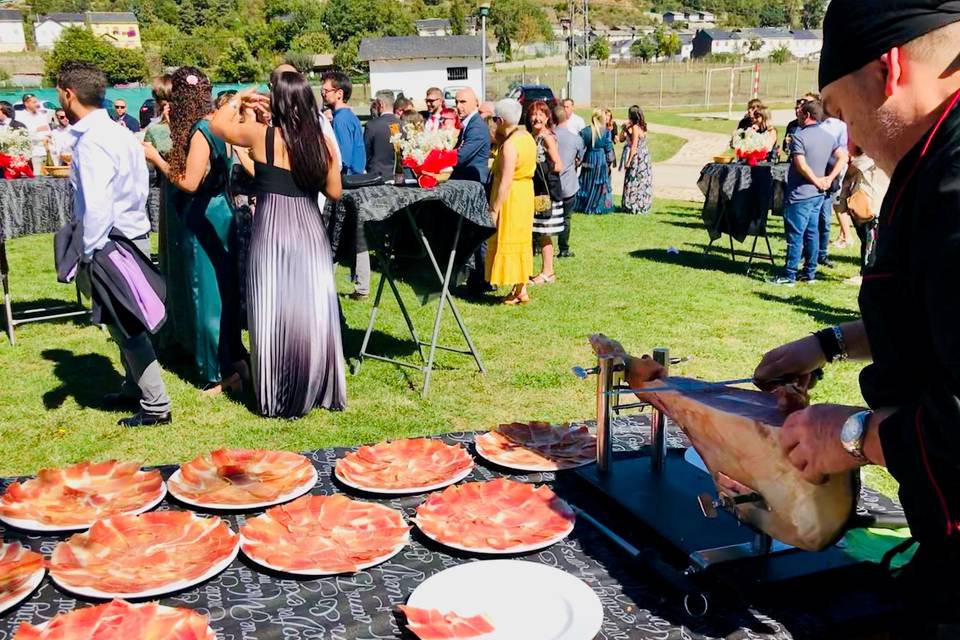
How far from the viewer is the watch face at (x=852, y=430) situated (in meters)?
1.24

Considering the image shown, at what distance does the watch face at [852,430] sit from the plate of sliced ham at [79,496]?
1.67 metres

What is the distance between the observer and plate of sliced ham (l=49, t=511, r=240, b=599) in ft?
5.33

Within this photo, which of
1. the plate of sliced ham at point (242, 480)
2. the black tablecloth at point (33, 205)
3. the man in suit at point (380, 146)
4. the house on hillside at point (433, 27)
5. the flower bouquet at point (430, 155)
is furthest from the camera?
the house on hillside at point (433, 27)

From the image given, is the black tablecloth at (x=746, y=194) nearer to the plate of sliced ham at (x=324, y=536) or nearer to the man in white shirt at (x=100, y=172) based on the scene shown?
the man in white shirt at (x=100, y=172)

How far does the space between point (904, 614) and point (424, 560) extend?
39.1 inches

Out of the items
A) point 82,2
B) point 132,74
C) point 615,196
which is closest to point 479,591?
point 615,196

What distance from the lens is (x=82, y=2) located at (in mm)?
115250

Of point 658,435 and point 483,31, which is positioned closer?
point 658,435

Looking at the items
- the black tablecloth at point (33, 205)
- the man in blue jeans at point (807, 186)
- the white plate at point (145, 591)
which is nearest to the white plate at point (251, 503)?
the white plate at point (145, 591)

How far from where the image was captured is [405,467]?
7.31ft

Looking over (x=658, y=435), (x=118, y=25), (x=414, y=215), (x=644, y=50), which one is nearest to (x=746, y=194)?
(x=414, y=215)

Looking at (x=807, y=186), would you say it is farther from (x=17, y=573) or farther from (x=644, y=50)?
(x=644, y=50)

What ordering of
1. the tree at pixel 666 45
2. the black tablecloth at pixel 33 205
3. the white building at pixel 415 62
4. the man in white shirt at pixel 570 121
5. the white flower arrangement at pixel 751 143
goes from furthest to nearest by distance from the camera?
the tree at pixel 666 45
the white building at pixel 415 62
the man in white shirt at pixel 570 121
the white flower arrangement at pixel 751 143
the black tablecloth at pixel 33 205

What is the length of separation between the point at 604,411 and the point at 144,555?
117cm
